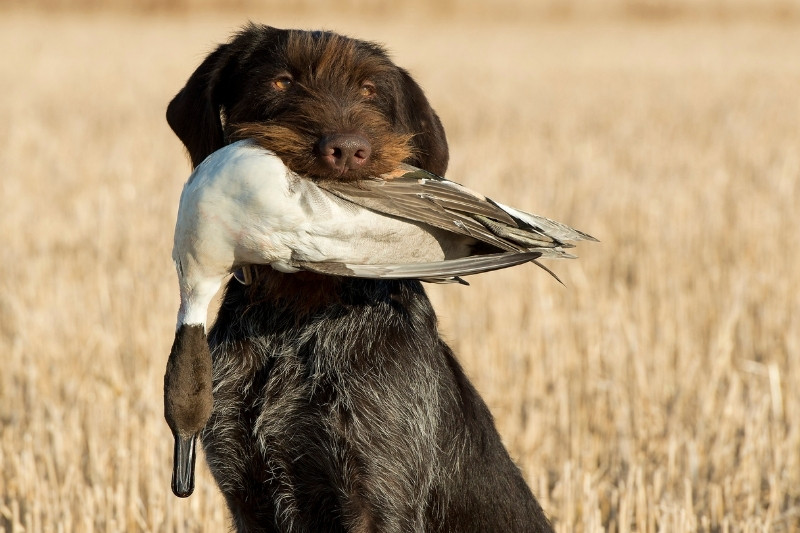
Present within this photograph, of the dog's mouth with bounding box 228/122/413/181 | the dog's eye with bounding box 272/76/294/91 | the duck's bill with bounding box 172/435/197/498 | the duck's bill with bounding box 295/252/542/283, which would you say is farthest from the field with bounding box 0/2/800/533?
the duck's bill with bounding box 295/252/542/283

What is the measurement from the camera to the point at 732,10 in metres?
33.2

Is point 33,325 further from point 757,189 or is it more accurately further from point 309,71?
point 757,189

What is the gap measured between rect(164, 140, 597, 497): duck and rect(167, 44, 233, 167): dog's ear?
623 millimetres

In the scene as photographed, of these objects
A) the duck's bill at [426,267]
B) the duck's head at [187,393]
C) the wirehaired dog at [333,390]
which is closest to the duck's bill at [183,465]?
the duck's head at [187,393]

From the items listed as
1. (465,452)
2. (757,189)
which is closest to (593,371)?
(465,452)

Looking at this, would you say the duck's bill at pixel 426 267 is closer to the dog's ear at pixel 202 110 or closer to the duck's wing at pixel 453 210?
the duck's wing at pixel 453 210

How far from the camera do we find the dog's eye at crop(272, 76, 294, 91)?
3037mm

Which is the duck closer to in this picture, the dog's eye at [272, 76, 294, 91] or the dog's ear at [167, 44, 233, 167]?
the dog's eye at [272, 76, 294, 91]

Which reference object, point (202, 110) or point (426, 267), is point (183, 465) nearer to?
point (426, 267)

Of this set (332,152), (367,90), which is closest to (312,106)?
(332,152)

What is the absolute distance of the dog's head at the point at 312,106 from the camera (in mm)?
2574

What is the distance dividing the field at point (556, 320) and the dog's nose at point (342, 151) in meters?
1.37

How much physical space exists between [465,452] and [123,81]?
1509cm

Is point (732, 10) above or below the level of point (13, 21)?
above
